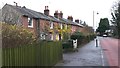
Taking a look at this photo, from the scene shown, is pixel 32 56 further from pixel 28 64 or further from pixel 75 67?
pixel 75 67

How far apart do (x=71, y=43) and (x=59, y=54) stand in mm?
9567

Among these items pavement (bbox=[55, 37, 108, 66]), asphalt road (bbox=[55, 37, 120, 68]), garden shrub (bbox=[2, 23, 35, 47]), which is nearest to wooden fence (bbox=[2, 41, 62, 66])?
pavement (bbox=[55, 37, 108, 66])

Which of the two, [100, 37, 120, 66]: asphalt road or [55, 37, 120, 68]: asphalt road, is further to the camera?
[100, 37, 120, 66]: asphalt road

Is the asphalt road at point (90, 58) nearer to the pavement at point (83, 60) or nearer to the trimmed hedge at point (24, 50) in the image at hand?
the pavement at point (83, 60)

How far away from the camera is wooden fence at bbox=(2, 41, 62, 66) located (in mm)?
7842

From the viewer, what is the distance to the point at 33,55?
10.6 m

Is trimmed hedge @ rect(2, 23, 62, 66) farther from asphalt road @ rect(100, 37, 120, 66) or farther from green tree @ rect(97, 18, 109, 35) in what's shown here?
green tree @ rect(97, 18, 109, 35)

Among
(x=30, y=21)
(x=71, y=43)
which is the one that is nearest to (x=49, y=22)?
(x=30, y=21)

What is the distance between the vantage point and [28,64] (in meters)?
9.91

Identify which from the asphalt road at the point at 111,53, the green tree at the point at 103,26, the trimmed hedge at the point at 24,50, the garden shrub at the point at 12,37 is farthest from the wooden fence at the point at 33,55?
the green tree at the point at 103,26

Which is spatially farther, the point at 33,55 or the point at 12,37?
the point at 12,37

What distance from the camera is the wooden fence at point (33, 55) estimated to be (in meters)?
7.84

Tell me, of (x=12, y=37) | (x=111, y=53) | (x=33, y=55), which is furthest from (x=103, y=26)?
(x=33, y=55)

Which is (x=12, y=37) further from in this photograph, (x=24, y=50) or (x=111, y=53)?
(x=111, y=53)
